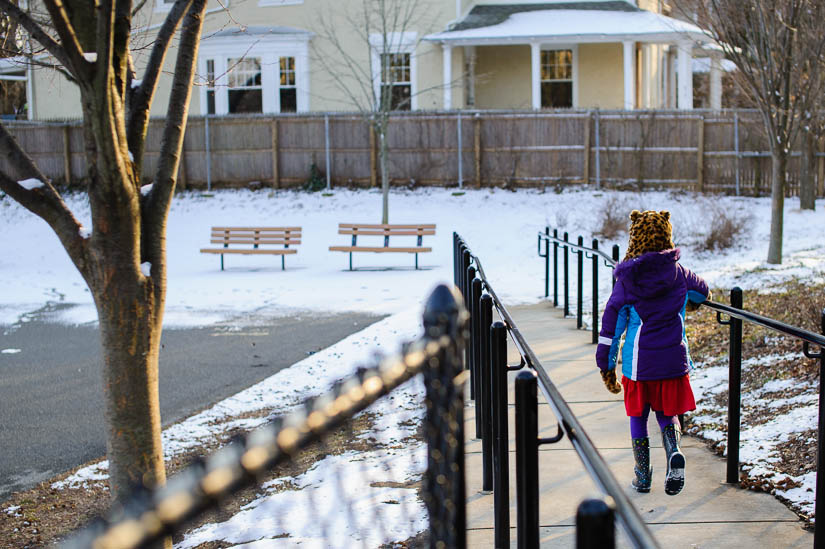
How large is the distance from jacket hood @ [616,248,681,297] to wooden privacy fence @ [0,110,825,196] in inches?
791

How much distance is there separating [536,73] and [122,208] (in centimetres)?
2373

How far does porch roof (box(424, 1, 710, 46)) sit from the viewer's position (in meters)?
Result: 26.3

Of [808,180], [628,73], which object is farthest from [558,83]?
[808,180]

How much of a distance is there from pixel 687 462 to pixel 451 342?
12.0ft

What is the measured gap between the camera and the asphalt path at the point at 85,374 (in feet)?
23.1

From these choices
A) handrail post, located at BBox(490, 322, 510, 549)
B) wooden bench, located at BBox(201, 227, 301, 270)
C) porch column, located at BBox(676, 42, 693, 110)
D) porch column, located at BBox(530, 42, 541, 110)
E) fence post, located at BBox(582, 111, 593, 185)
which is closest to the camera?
handrail post, located at BBox(490, 322, 510, 549)

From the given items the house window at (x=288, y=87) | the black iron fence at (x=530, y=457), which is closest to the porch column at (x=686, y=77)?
the house window at (x=288, y=87)

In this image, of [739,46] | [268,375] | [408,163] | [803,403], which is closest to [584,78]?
[408,163]

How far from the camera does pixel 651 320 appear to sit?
4867 millimetres

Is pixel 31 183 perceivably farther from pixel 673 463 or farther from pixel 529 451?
pixel 673 463

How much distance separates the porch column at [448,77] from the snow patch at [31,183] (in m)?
23.3

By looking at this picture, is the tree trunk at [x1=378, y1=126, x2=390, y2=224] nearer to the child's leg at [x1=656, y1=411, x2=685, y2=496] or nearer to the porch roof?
the porch roof

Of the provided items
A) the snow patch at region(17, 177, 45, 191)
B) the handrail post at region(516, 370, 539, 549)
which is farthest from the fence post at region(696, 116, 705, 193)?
the handrail post at region(516, 370, 539, 549)

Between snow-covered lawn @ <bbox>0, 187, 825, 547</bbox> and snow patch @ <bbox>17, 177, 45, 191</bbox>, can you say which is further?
snow-covered lawn @ <bbox>0, 187, 825, 547</bbox>
